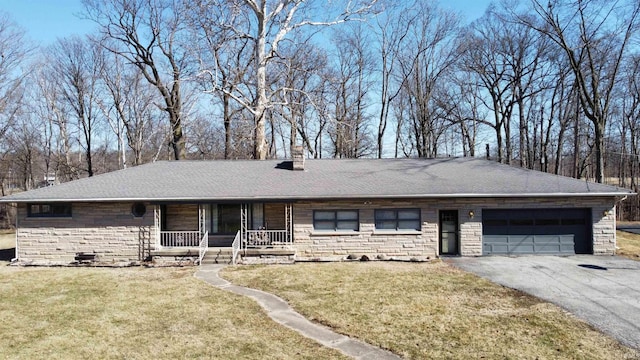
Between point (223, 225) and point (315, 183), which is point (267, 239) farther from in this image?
point (315, 183)

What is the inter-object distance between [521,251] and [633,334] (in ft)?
29.0

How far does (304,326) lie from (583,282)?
8.94 m

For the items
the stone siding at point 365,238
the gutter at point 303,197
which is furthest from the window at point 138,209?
the stone siding at point 365,238

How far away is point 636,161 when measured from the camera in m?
36.2

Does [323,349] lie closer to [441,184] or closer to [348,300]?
[348,300]

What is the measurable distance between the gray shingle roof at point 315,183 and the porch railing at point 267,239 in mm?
1759

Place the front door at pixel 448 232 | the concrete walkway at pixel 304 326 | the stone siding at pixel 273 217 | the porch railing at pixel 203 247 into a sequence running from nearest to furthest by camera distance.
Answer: the concrete walkway at pixel 304 326
the porch railing at pixel 203 247
the front door at pixel 448 232
the stone siding at pixel 273 217

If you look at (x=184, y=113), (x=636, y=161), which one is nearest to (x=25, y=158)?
(x=184, y=113)

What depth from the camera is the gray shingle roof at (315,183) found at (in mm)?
15930

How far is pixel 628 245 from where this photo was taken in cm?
1838

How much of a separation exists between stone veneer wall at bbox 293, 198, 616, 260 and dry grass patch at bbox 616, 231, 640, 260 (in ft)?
2.24

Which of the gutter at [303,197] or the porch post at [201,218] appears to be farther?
the porch post at [201,218]

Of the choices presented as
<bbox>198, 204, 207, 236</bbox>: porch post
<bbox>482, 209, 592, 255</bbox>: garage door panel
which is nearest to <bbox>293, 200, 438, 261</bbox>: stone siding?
<bbox>482, 209, 592, 255</bbox>: garage door panel

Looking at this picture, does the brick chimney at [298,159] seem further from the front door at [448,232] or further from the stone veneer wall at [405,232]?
the front door at [448,232]
